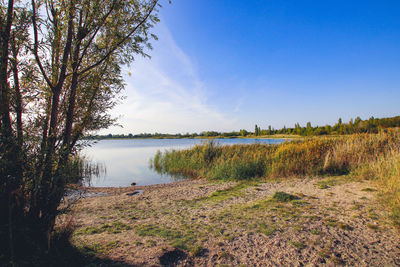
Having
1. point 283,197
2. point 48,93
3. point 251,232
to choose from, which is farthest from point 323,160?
point 48,93

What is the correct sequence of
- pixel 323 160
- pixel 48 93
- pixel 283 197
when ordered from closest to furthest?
1. pixel 48 93
2. pixel 283 197
3. pixel 323 160

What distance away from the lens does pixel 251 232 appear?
422 cm

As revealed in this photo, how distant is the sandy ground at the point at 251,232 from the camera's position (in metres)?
3.29

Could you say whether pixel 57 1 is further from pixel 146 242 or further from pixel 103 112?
pixel 146 242

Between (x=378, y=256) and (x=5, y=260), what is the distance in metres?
5.21

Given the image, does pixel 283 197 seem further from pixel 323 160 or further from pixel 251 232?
pixel 323 160

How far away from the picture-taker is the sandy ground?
3.29m

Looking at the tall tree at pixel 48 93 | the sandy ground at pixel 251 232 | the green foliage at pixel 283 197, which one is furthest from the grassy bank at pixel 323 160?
the tall tree at pixel 48 93

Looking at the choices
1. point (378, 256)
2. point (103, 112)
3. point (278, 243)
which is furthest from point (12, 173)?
point (378, 256)

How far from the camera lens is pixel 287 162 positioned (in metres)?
10.9

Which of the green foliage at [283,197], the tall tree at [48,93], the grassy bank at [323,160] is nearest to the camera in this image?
the tall tree at [48,93]

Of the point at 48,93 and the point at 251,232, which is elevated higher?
the point at 48,93

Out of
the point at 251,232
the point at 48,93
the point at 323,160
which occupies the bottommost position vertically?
the point at 251,232

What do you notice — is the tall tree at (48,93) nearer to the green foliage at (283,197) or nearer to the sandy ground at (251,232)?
the sandy ground at (251,232)
